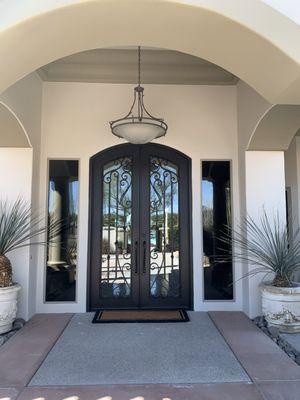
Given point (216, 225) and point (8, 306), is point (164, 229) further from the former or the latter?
point (8, 306)

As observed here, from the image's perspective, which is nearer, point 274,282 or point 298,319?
point 298,319

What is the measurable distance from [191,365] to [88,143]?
3.33 m

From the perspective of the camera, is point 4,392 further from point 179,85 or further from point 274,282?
point 179,85

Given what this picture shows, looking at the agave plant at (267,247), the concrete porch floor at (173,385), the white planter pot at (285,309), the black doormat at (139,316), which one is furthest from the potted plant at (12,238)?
the white planter pot at (285,309)

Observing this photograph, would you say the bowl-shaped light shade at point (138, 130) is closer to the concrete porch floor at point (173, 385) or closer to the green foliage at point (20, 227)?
the green foliage at point (20, 227)

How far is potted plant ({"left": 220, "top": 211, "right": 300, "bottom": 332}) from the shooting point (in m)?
3.99

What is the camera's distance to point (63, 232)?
16.6ft

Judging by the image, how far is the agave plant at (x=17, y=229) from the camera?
4176mm

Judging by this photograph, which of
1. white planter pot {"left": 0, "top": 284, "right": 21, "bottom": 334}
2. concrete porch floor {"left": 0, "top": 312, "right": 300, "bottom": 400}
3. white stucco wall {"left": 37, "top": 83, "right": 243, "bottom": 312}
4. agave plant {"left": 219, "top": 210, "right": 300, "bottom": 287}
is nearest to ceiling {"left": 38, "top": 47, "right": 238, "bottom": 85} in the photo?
white stucco wall {"left": 37, "top": 83, "right": 243, "bottom": 312}

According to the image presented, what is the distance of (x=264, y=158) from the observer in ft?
15.7

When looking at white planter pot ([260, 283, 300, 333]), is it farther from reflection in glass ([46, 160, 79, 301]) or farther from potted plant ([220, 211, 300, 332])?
reflection in glass ([46, 160, 79, 301])

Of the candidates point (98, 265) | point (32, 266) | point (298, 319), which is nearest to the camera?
point (298, 319)

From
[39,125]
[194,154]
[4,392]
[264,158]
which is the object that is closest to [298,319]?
[264,158]

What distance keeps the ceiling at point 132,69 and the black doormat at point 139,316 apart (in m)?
3.38
